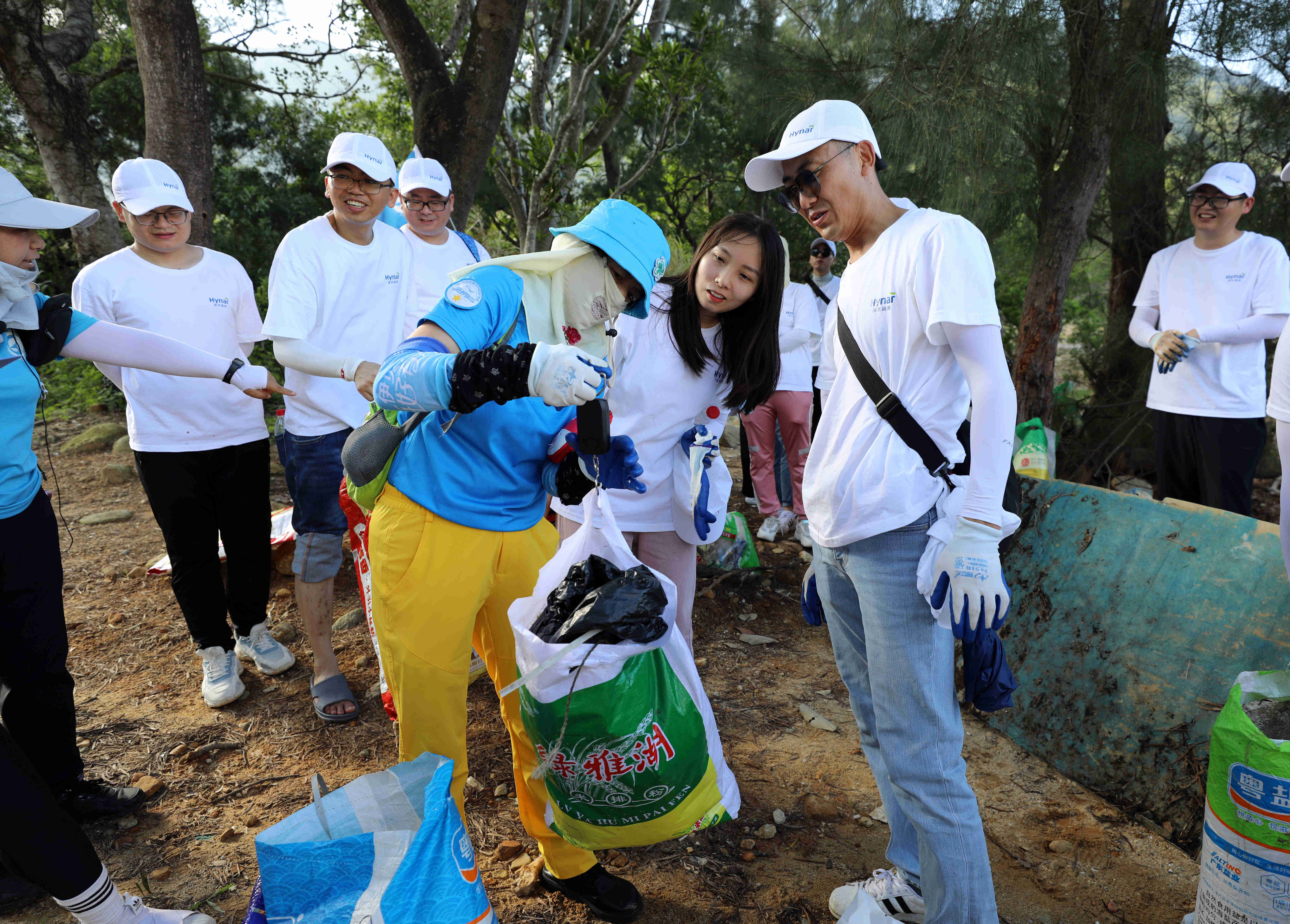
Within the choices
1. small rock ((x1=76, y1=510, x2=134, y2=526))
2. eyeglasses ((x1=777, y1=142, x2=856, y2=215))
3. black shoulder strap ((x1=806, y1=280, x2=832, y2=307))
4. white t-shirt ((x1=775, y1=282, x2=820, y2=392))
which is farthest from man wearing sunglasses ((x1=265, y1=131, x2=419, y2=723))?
small rock ((x1=76, y1=510, x2=134, y2=526))

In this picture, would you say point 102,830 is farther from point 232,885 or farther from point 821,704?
point 821,704

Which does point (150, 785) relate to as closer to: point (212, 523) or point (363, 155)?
point (212, 523)

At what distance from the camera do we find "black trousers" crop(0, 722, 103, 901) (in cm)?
164

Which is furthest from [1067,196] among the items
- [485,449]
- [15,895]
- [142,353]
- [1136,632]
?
[15,895]

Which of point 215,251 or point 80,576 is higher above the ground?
point 215,251

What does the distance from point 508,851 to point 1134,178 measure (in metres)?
5.30

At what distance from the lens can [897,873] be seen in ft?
6.61

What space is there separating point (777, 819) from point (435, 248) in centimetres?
261

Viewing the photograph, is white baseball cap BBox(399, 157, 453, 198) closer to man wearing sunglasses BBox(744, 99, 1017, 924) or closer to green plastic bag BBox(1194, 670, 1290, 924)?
man wearing sunglasses BBox(744, 99, 1017, 924)

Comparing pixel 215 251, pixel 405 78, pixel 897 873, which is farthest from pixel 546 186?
pixel 897 873

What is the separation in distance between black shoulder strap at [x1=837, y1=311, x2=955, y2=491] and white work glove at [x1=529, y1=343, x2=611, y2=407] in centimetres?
62

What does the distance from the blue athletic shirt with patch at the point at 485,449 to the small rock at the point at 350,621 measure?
222cm

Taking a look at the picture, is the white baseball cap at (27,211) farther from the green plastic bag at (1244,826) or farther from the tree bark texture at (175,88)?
the green plastic bag at (1244,826)

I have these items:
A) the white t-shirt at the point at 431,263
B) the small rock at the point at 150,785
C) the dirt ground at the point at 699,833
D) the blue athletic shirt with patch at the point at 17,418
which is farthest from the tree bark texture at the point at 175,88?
the small rock at the point at 150,785
